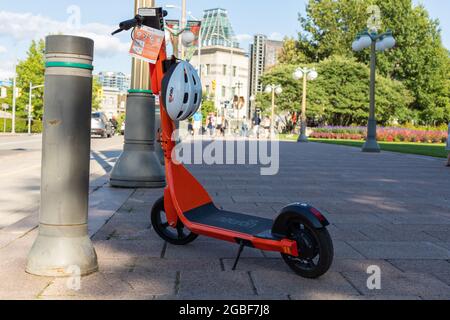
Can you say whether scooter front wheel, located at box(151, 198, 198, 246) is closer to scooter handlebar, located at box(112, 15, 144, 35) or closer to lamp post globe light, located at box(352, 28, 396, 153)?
scooter handlebar, located at box(112, 15, 144, 35)

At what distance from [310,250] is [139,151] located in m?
5.43

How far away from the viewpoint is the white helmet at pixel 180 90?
4391 mm

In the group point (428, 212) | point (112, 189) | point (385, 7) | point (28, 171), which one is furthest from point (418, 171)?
point (385, 7)

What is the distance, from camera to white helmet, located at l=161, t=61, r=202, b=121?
4.39 metres

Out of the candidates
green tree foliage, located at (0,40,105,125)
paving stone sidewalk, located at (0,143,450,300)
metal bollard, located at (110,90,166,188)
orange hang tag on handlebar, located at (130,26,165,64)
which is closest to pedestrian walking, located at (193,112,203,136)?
green tree foliage, located at (0,40,105,125)

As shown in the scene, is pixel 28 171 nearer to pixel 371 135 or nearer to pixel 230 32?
pixel 371 135

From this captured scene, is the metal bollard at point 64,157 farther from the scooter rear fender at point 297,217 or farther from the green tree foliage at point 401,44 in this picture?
the green tree foliage at point 401,44

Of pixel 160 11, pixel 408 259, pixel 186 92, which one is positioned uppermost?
pixel 160 11

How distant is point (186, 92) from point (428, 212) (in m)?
3.67

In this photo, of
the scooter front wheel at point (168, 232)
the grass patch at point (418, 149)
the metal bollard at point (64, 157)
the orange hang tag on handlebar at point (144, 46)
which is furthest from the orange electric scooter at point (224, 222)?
the grass patch at point (418, 149)

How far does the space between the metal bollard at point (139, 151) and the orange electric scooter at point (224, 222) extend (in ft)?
11.6

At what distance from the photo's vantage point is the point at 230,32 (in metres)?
142

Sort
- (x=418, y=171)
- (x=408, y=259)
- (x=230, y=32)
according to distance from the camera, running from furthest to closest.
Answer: (x=230, y=32)
(x=418, y=171)
(x=408, y=259)

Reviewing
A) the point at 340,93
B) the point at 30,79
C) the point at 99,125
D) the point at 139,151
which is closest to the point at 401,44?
the point at 340,93
